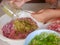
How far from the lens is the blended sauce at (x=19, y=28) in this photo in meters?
0.68

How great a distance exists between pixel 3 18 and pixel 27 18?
0.39 ft

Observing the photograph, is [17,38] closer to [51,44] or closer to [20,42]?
[20,42]

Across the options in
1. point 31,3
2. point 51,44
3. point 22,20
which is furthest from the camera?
point 31,3

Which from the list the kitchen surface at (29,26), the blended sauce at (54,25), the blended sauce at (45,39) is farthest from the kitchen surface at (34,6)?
the blended sauce at (45,39)

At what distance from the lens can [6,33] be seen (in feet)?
2.29

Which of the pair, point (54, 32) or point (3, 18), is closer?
point (54, 32)

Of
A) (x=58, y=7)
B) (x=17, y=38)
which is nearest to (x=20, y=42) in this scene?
(x=17, y=38)

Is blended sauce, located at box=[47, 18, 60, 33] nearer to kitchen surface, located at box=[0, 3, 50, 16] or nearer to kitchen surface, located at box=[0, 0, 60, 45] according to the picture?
kitchen surface, located at box=[0, 0, 60, 45]

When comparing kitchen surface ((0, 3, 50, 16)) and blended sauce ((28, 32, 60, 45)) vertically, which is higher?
kitchen surface ((0, 3, 50, 16))

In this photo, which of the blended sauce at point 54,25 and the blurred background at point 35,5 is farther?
the blurred background at point 35,5

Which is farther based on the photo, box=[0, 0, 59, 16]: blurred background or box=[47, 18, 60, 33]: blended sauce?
box=[0, 0, 59, 16]: blurred background

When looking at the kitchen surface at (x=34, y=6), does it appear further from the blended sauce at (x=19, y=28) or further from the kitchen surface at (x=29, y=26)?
the blended sauce at (x=19, y=28)

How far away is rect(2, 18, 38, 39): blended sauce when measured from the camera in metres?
0.68

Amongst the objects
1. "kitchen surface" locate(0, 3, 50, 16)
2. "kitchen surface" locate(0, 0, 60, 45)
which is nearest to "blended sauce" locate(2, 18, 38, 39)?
"kitchen surface" locate(0, 0, 60, 45)
